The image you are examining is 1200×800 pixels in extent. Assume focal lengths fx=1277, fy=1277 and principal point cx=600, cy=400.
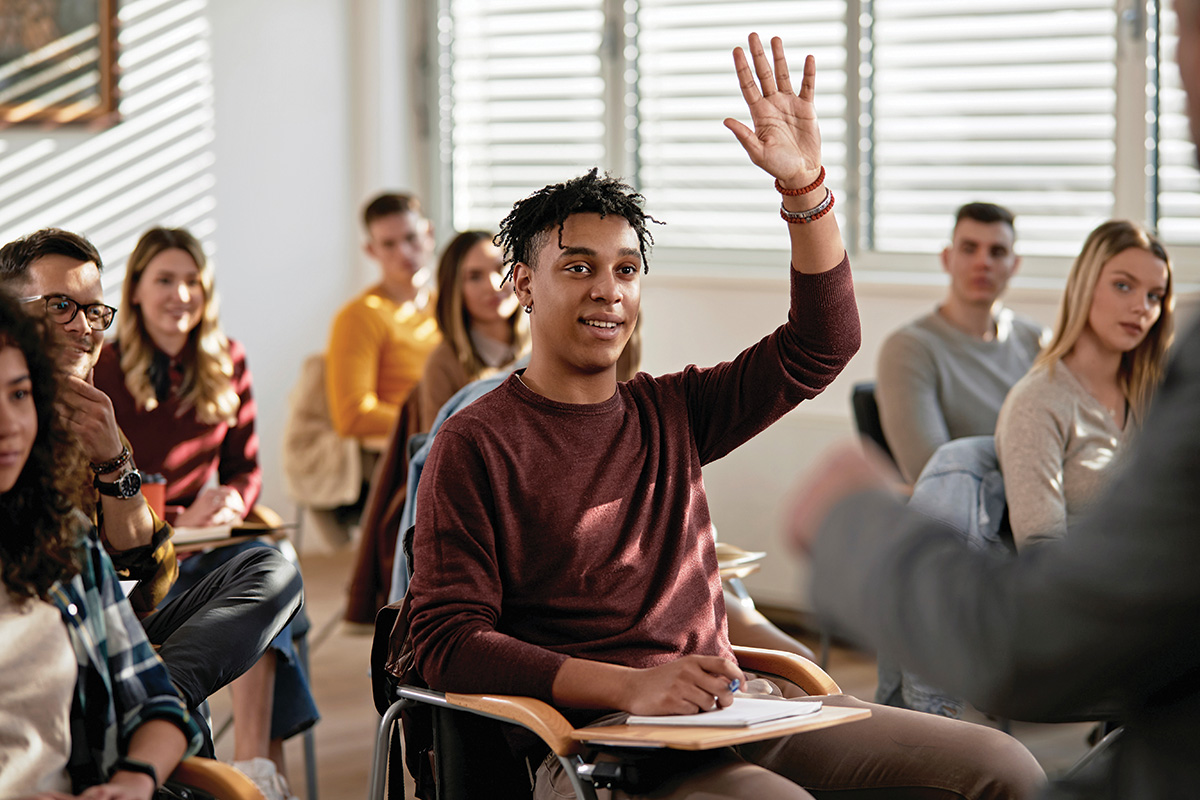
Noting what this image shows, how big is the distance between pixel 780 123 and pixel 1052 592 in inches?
43.2

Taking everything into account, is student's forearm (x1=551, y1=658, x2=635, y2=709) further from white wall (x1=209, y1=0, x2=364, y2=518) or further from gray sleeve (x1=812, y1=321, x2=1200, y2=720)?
white wall (x1=209, y1=0, x2=364, y2=518)

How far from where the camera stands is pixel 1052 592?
2.78 ft

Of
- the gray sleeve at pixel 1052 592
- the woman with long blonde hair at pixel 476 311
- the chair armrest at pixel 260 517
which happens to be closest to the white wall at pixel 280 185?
the woman with long blonde hair at pixel 476 311

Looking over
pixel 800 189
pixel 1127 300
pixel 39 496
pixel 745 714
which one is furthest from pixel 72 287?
pixel 1127 300

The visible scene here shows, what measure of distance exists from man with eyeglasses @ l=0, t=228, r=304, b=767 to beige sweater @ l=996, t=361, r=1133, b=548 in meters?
1.50

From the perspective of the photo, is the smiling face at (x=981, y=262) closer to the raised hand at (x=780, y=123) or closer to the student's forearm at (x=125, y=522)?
the raised hand at (x=780, y=123)

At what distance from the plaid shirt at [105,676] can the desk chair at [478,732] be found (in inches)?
14.9

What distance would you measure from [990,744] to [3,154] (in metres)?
3.91

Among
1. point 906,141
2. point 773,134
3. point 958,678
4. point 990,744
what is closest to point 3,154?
point 906,141

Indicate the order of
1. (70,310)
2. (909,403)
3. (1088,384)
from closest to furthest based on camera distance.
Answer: (70,310), (1088,384), (909,403)

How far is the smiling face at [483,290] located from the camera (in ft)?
11.7

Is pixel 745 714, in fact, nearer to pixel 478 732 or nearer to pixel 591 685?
pixel 591 685

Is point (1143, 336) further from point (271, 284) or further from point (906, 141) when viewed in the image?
point (271, 284)

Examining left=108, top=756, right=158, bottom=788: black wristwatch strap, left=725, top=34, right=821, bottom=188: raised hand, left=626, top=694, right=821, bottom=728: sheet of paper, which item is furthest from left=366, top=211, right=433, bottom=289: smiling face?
left=108, top=756, right=158, bottom=788: black wristwatch strap
